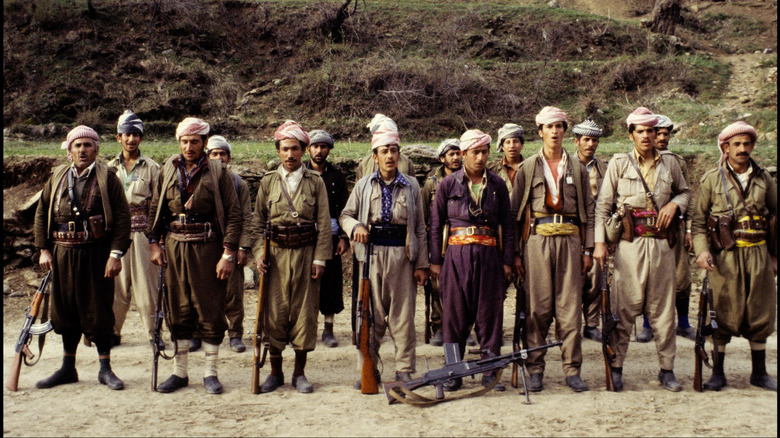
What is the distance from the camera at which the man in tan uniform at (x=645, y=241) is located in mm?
5105

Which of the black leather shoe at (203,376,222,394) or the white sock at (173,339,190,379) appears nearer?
the black leather shoe at (203,376,222,394)

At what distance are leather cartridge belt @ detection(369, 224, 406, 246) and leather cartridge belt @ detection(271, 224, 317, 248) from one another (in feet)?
1.84

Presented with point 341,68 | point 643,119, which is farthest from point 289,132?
point 341,68

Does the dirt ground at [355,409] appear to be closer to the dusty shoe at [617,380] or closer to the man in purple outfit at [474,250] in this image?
the dusty shoe at [617,380]

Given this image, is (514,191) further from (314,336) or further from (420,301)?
(420,301)

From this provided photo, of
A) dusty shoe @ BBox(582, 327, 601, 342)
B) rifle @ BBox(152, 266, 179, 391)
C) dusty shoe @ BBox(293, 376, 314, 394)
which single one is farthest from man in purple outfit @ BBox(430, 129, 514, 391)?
rifle @ BBox(152, 266, 179, 391)

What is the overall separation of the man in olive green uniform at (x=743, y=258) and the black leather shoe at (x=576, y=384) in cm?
104

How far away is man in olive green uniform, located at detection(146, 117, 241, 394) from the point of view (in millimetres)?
5109

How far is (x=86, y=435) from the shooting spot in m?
4.20

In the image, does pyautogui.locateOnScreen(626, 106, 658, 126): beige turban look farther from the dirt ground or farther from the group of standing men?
the dirt ground

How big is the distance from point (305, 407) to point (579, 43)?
1898 cm

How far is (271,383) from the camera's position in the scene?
16.9 feet

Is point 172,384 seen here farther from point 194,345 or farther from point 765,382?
point 765,382

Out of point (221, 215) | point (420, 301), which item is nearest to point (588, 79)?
point (420, 301)
